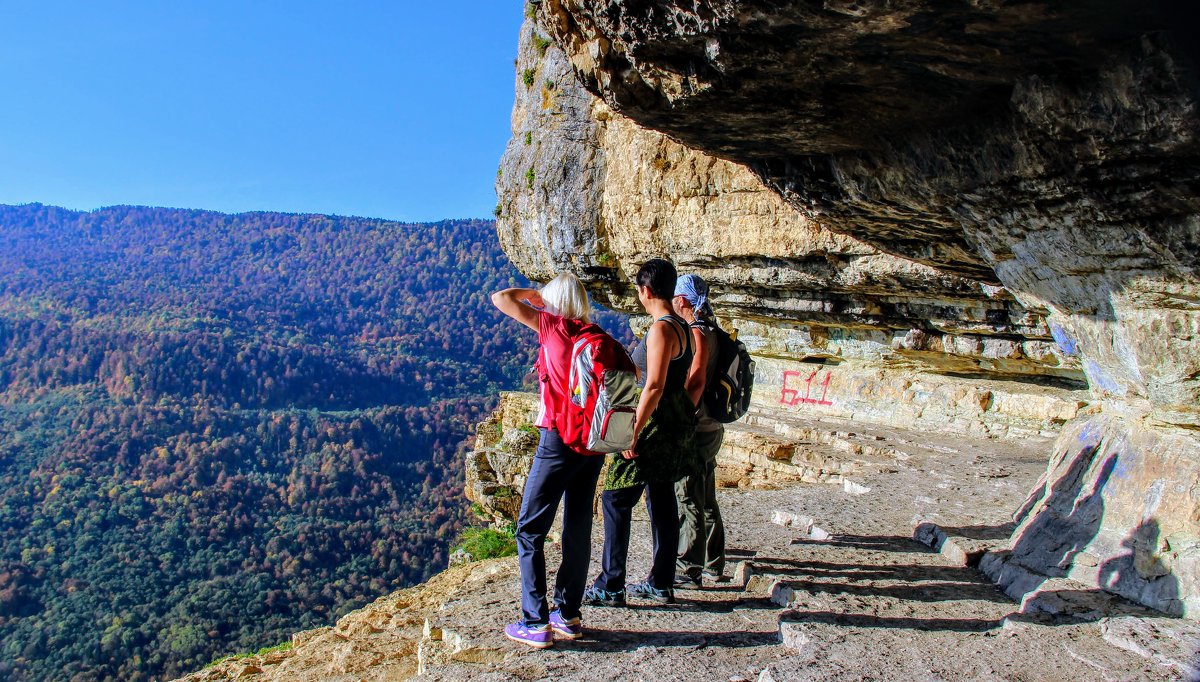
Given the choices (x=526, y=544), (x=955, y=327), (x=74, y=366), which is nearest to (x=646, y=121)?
(x=526, y=544)

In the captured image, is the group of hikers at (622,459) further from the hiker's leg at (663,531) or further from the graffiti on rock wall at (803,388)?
the graffiti on rock wall at (803,388)

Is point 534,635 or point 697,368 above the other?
point 697,368

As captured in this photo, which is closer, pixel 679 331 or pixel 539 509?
pixel 539 509

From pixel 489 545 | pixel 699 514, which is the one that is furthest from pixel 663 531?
pixel 489 545

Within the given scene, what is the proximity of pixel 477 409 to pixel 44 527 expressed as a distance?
109 ft

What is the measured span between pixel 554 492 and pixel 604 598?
84 centimetres

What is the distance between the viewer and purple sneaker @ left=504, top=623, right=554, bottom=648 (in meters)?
3.40

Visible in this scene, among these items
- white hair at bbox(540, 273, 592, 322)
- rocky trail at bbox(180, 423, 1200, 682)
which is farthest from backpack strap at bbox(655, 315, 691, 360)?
rocky trail at bbox(180, 423, 1200, 682)

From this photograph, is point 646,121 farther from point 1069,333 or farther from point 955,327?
point 955,327

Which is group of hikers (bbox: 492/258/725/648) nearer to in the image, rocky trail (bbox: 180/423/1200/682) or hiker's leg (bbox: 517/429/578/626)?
hiker's leg (bbox: 517/429/578/626)

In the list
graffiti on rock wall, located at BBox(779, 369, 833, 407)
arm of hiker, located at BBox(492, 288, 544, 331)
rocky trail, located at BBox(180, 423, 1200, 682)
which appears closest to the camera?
rocky trail, located at BBox(180, 423, 1200, 682)

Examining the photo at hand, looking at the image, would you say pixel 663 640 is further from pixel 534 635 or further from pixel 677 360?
pixel 677 360

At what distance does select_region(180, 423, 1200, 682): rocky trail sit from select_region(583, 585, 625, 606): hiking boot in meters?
0.06

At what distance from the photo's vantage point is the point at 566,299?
137 inches
